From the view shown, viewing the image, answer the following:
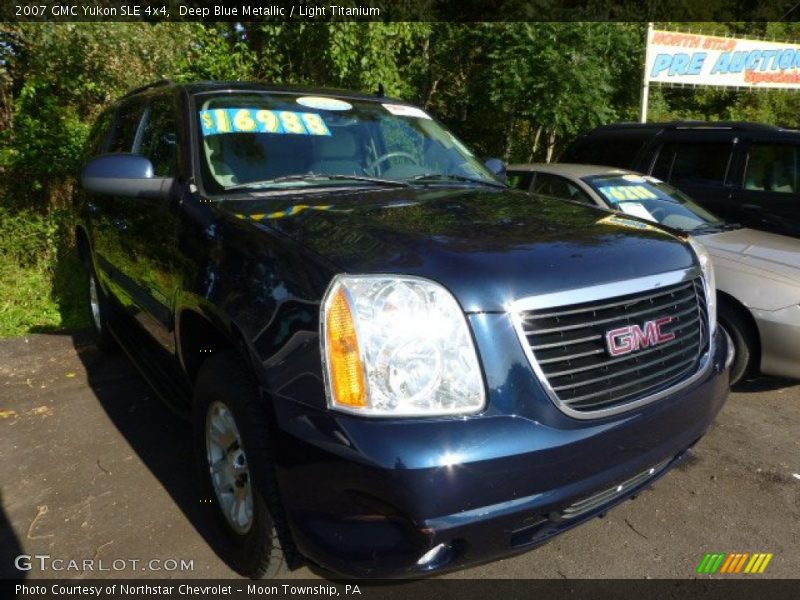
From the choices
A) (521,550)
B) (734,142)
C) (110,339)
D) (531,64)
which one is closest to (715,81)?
(531,64)

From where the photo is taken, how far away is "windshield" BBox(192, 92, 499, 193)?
2932 millimetres

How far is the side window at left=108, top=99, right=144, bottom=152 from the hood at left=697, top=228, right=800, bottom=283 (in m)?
3.78

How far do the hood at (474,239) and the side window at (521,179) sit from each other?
2.80 m

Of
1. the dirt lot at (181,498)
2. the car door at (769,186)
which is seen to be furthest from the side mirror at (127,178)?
the car door at (769,186)

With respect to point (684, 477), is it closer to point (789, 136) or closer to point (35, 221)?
point (789, 136)

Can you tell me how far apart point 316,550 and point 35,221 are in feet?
20.8

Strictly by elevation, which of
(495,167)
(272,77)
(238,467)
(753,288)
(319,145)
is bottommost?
(238,467)

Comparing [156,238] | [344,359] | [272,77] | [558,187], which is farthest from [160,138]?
[272,77]

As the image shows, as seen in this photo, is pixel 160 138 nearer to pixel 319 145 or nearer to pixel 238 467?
pixel 319 145

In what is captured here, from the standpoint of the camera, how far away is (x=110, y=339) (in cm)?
483

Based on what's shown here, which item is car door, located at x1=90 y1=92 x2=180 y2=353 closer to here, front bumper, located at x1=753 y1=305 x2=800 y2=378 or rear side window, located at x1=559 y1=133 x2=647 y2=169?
front bumper, located at x1=753 y1=305 x2=800 y2=378

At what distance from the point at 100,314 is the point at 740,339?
14.4 ft

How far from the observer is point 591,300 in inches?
80.8

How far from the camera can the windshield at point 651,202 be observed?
4.91 metres
